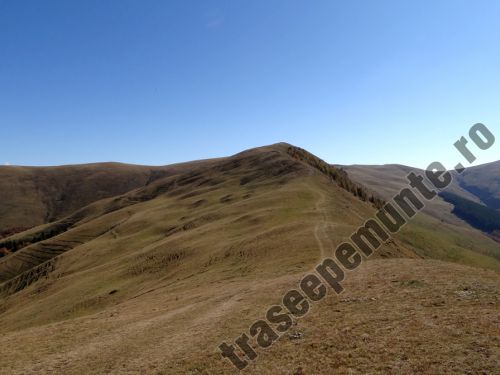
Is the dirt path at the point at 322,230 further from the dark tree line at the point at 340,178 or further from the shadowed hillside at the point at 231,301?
the dark tree line at the point at 340,178

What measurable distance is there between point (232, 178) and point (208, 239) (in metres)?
65.7

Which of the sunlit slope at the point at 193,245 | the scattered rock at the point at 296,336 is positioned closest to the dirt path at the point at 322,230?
the sunlit slope at the point at 193,245

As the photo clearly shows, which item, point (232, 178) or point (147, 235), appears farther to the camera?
point (232, 178)

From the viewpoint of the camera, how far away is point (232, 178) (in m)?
122

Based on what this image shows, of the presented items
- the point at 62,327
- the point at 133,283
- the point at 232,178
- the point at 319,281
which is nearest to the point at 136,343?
the point at 62,327

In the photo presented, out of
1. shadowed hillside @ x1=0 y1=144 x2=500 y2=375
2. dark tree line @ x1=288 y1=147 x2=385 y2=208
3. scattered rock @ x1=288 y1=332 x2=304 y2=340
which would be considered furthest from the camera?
dark tree line @ x1=288 y1=147 x2=385 y2=208

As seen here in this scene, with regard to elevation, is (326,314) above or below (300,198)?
below

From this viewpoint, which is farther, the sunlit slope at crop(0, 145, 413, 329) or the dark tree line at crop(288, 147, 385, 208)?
the dark tree line at crop(288, 147, 385, 208)

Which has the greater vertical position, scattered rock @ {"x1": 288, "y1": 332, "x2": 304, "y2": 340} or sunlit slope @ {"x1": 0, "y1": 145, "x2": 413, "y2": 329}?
sunlit slope @ {"x1": 0, "y1": 145, "x2": 413, "y2": 329}

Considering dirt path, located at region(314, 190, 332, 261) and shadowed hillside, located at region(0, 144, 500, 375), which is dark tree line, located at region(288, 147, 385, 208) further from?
dirt path, located at region(314, 190, 332, 261)

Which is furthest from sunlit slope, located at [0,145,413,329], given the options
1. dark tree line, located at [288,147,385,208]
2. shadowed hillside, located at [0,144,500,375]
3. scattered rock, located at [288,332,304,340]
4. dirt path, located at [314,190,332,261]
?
scattered rock, located at [288,332,304,340]

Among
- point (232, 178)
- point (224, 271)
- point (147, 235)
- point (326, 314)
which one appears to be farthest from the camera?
point (232, 178)

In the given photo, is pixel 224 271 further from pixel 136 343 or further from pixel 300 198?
pixel 300 198

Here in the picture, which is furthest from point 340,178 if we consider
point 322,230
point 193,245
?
point 193,245
